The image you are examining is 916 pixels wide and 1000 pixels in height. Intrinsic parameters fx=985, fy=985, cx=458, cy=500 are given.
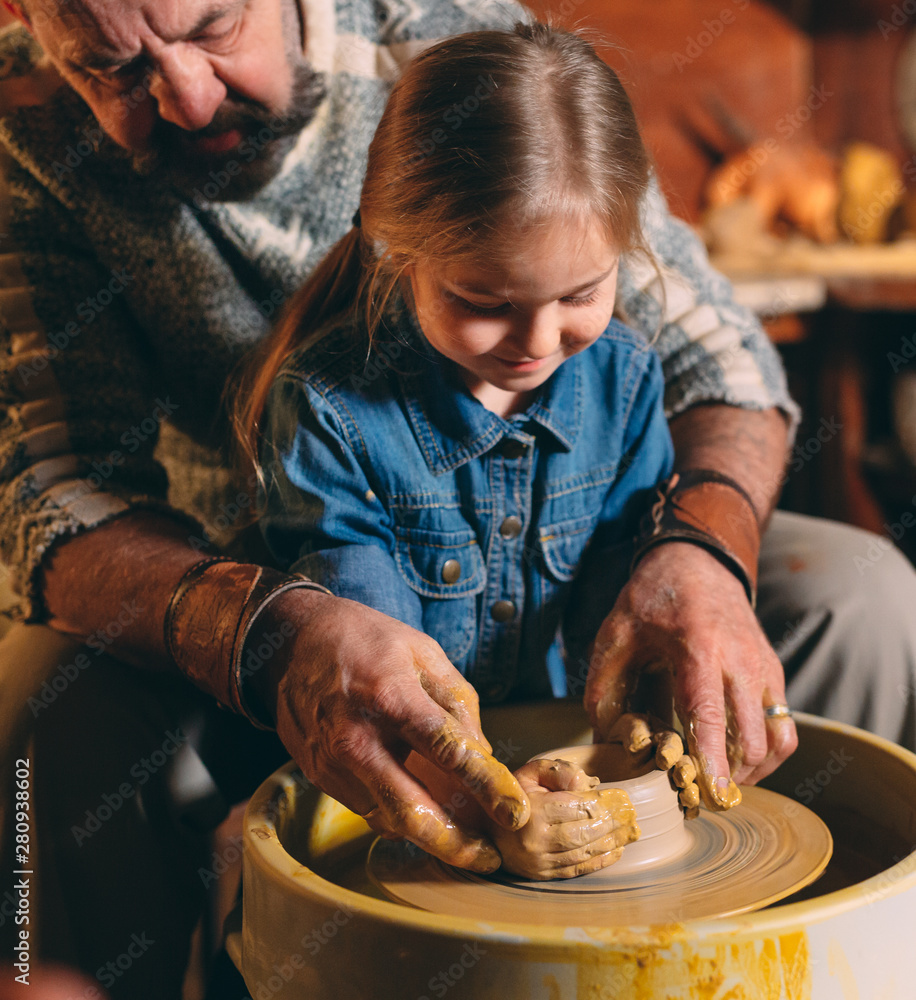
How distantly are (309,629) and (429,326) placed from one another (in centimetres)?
27

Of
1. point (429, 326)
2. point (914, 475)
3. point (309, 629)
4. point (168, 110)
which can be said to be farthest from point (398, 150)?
point (914, 475)

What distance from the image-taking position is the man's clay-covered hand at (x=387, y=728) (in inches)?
25.7

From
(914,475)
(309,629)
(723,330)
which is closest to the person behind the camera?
(309,629)

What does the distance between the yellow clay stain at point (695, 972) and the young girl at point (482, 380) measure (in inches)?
5.3

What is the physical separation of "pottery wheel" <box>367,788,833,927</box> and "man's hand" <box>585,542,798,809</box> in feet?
0.17

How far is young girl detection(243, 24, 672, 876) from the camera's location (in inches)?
30.3

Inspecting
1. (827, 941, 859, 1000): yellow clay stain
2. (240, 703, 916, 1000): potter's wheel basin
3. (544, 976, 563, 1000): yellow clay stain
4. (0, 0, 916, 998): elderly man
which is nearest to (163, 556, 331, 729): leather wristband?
(0, 0, 916, 998): elderly man

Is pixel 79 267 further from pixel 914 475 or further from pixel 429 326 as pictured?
pixel 914 475

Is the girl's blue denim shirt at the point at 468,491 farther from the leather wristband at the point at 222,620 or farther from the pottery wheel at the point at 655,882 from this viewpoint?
the pottery wheel at the point at 655,882

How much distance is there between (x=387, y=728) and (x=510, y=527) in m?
0.34

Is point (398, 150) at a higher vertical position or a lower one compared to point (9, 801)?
higher

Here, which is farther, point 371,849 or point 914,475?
point 914,475

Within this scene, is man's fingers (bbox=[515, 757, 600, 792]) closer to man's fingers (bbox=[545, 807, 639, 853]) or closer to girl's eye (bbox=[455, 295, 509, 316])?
man's fingers (bbox=[545, 807, 639, 853])

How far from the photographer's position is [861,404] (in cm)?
266
